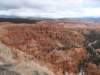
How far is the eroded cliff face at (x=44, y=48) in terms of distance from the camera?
267cm

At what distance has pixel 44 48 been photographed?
2727 mm

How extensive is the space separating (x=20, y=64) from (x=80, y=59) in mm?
685

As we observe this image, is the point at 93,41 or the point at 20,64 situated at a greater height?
the point at 93,41

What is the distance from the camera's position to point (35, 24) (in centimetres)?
276

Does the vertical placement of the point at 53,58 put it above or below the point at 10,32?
below

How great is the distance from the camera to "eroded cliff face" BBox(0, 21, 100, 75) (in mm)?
2666

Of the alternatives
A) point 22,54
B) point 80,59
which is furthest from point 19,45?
point 80,59

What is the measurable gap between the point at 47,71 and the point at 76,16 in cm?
72

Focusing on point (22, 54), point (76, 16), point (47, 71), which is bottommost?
point (47, 71)

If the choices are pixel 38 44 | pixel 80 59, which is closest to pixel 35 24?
pixel 38 44

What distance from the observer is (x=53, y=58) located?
8.88 feet

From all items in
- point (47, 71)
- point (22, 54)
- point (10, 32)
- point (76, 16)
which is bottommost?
point (47, 71)

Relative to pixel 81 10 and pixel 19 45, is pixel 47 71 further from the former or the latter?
pixel 81 10

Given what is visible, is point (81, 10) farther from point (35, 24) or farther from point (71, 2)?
point (35, 24)
